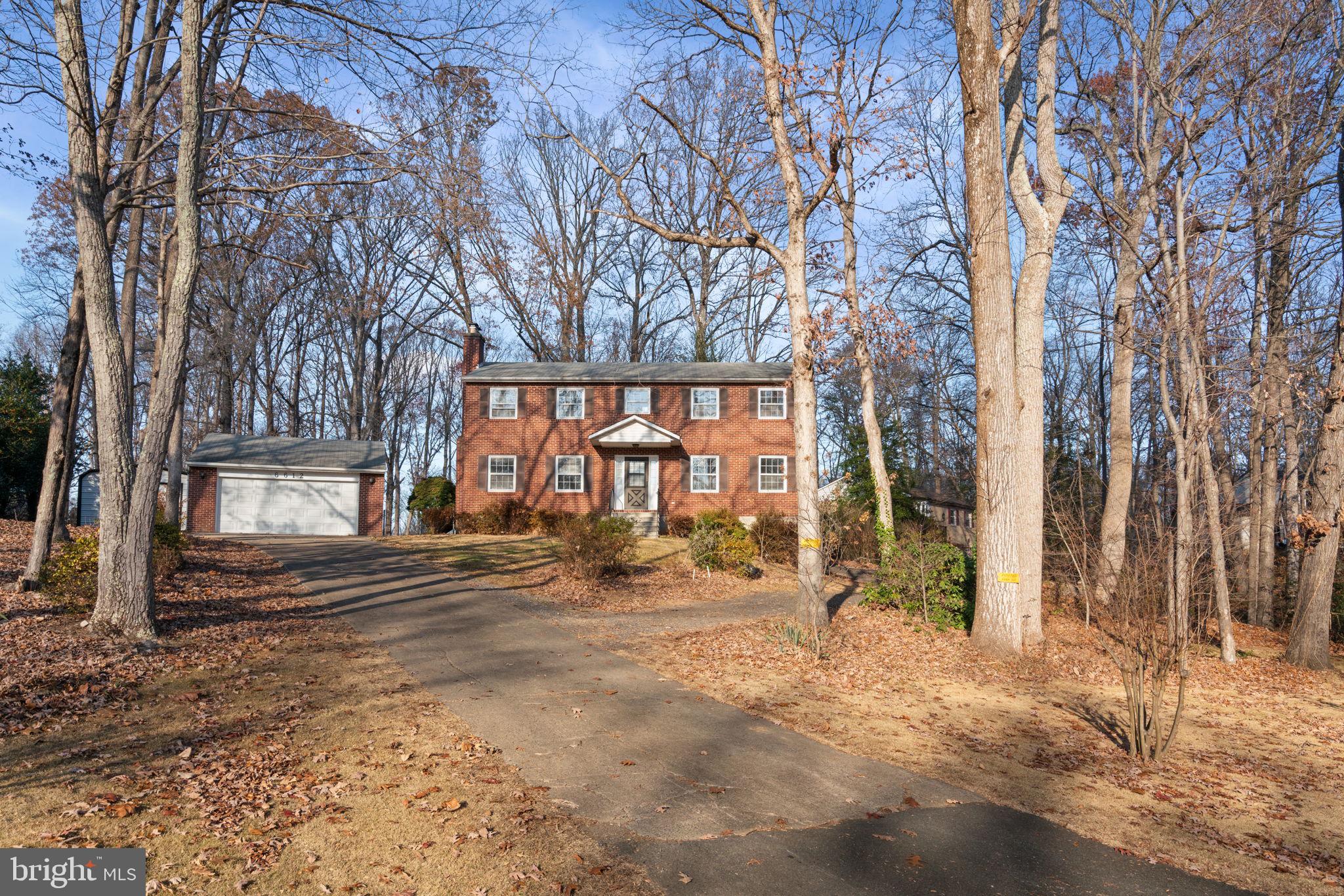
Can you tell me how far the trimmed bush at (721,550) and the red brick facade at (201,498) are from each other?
1758cm

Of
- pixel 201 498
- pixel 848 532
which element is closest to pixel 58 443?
pixel 848 532

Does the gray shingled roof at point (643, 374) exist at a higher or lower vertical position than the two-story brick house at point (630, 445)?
higher

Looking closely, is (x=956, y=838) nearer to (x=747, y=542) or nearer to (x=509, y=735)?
(x=509, y=735)

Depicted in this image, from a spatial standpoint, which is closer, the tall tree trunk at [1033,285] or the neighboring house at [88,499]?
the tall tree trunk at [1033,285]

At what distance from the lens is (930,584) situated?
39.9ft

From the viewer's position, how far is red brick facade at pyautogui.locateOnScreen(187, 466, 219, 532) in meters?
26.1

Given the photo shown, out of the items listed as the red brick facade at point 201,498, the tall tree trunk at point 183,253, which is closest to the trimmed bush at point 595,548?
the tall tree trunk at point 183,253

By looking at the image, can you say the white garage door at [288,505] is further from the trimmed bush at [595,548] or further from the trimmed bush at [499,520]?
the trimmed bush at [595,548]

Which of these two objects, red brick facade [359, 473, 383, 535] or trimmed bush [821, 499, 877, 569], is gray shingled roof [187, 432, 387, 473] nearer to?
red brick facade [359, 473, 383, 535]

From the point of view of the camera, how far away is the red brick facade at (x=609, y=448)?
26.4 meters

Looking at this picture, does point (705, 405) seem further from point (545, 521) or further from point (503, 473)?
point (503, 473)

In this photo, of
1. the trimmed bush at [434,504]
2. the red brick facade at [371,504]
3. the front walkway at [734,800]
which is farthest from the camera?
the red brick facade at [371,504]

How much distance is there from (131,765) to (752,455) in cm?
2231

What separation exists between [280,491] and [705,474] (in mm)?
14444
